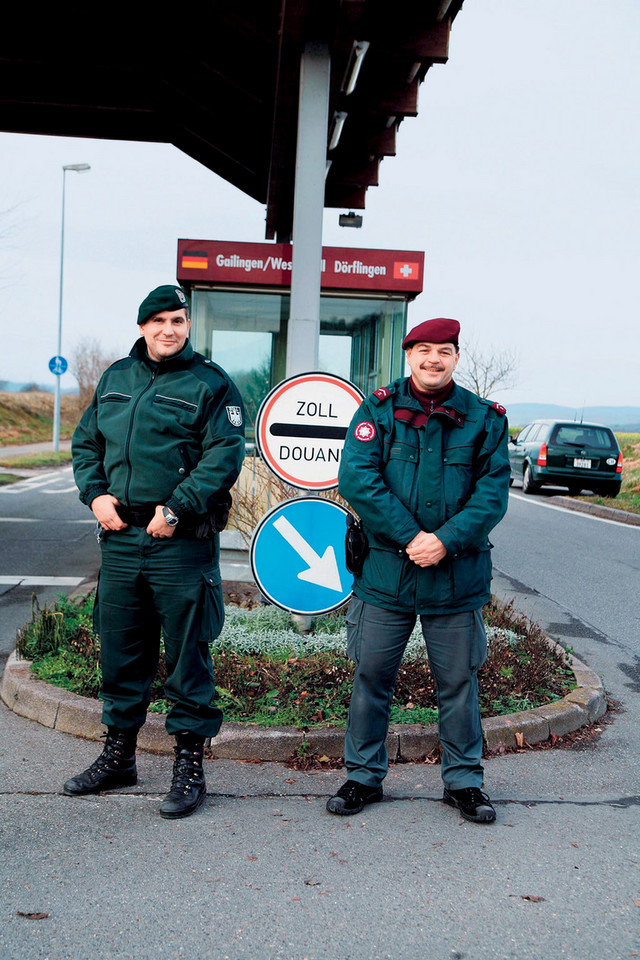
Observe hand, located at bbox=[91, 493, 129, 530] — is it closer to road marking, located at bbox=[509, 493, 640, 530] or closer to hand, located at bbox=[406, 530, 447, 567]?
hand, located at bbox=[406, 530, 447, 567]

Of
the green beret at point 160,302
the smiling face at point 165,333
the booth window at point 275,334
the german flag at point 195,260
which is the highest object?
the german flag at point 195,260

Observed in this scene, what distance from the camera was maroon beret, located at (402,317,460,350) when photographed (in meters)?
3.38

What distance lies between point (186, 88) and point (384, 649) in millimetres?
6814

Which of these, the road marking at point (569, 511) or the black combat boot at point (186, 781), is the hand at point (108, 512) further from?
the road marking at point (569, 511)

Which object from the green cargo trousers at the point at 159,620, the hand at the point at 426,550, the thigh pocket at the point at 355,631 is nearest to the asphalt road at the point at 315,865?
the green cargo trousers at the point at 159,620

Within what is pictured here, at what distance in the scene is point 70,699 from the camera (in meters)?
4.40

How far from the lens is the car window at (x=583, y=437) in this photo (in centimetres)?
1953

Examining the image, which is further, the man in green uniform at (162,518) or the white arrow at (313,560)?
the white arrow at (313,560)

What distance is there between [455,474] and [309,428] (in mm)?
1688

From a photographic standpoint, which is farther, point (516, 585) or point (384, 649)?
point (516, 585)

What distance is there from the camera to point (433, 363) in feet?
11.2

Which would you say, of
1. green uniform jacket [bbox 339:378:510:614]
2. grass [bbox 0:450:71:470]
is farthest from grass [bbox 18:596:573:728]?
grass [bbox 0:450:71:470]

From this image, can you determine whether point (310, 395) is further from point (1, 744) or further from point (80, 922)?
point (80, 922)

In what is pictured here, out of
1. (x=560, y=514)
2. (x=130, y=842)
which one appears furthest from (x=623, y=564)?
(x=130, y=842)
